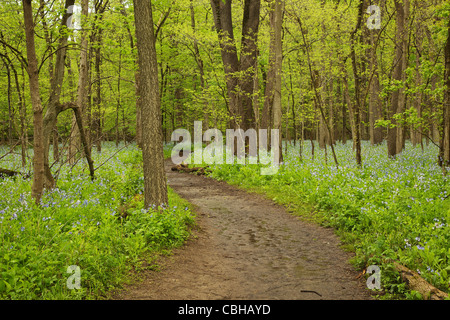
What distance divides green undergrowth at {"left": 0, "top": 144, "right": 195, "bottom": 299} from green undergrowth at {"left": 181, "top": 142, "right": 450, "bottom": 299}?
3.48m

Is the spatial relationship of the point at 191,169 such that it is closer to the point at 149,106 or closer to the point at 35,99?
the point at 149,106

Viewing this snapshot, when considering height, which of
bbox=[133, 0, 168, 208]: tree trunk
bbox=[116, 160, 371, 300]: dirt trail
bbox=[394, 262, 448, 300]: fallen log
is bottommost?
bbox=[116, 160, 371, 300]: dirt trail

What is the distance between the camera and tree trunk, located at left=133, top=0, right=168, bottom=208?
691 centimetres

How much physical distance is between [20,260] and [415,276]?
16.8 ft

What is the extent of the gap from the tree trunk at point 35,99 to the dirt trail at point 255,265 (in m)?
3.16

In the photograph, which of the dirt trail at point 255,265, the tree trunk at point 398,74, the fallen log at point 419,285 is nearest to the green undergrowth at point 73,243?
the dirt trail at point 255,265

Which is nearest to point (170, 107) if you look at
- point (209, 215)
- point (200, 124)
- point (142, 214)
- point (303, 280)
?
point (200, 124)

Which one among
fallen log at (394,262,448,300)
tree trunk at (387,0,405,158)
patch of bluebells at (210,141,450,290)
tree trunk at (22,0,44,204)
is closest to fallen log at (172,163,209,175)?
patch of bluebells at (210,141,450,290)

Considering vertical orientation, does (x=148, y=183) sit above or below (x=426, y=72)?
below

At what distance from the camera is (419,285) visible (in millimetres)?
4215

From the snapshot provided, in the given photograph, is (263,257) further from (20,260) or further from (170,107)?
(170,107)

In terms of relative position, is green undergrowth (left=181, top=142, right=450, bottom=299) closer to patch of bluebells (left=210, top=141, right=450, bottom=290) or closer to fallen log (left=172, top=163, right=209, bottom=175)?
patch of bluebells (left=210, top=141, right=450, bottom=290)

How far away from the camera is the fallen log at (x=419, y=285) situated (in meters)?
4.01

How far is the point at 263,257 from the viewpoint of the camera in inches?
244
